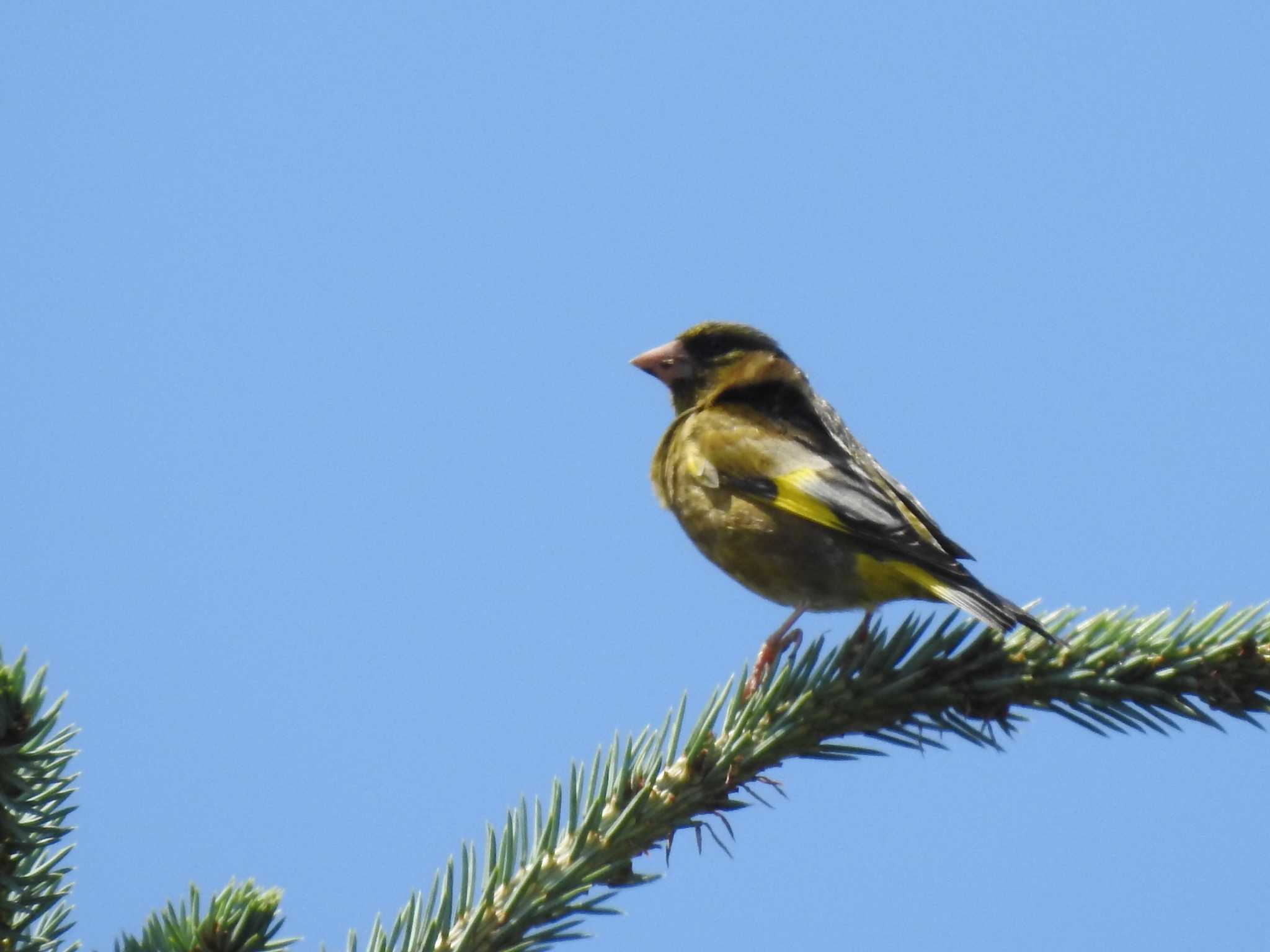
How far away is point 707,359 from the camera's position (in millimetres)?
4559

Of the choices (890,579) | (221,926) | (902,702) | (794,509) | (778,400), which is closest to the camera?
(221,926)

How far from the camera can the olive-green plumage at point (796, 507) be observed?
3.15m

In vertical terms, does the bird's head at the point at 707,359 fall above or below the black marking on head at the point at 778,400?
above

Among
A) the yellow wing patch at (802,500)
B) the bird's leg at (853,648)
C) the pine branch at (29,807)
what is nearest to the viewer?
the pine branch at (29,807)

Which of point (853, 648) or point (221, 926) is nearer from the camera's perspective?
point (221, 926)

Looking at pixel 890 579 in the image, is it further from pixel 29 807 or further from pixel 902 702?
pixel 29 807

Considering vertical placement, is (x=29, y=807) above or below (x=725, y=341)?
below

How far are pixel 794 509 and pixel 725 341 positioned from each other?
1.29m

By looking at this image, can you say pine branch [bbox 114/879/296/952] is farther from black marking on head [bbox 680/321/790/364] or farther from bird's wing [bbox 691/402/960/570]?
black marking on head [bbox 680/321/790/364]

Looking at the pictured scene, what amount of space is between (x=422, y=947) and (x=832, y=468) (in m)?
2.11

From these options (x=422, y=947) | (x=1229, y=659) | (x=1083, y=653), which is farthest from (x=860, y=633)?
(x=422, y=947)

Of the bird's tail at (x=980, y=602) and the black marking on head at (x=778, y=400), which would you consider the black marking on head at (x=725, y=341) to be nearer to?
the black marking on head at (x=778, y=400)

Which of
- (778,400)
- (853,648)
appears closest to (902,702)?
(853,648)

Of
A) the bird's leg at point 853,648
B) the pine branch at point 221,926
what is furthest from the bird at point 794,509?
the pine branch at point 221,926
